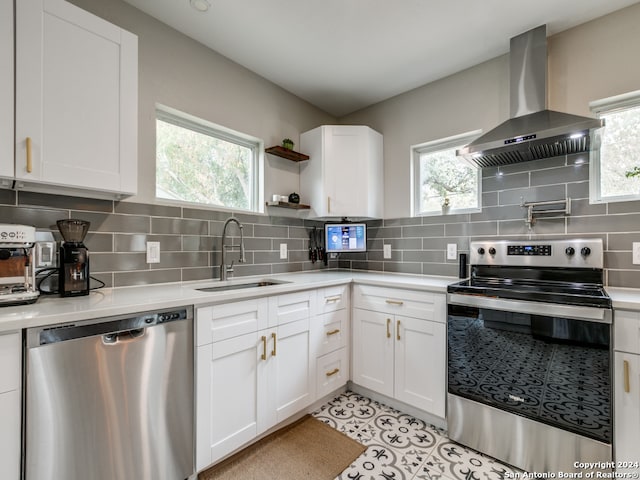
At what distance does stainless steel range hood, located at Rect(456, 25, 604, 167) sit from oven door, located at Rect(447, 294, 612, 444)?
950mm

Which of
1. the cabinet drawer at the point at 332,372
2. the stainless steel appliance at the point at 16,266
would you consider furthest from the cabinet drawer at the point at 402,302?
the stainless steel appliance at the point at 16,266

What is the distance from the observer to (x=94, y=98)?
4.65ft

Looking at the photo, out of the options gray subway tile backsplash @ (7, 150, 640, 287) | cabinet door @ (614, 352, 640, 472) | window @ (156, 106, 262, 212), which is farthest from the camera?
window @ (156, 106, 262, 212)

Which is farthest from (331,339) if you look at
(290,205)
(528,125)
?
(528,125)

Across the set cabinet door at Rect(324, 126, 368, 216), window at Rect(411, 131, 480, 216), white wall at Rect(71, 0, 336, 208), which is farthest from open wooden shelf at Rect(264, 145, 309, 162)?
window at Rect(411, 131, 480, 216)

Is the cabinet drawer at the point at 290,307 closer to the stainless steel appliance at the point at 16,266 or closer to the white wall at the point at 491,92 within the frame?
the stainless steel appliance at the point at 16,266

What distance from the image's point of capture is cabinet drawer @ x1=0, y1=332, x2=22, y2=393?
994 millimetres

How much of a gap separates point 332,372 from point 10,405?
5.71 ft

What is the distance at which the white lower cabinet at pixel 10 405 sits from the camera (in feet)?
3.26

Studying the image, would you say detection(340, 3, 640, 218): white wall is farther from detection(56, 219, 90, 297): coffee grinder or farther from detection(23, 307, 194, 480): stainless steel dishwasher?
detection(56, 219, 90, 297): coffee grinder

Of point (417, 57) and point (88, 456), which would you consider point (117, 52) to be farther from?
point (417, 57)

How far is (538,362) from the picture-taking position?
5.03ft

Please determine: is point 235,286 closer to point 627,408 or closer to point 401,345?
point 401,345

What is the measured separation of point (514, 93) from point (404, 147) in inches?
36.4
